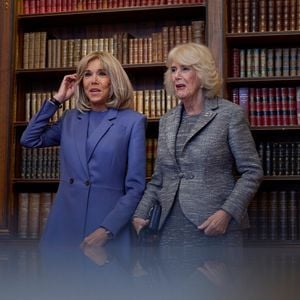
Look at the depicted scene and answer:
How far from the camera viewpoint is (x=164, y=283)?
1.61 ft

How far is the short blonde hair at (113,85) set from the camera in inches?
80.6

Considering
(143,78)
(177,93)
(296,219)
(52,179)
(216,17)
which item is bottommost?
(296,219)

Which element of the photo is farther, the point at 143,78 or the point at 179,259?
the point at 143,78

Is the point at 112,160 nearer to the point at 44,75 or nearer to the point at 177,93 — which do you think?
the point at 177,93

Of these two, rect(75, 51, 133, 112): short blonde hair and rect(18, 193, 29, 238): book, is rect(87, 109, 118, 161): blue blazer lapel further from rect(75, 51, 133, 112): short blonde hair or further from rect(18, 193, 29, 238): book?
rect(18, 193, 29, 238): book

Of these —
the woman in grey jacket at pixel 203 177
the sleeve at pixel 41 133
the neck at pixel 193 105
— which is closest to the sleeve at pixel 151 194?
the woman in grey jacket at pixel 203 177

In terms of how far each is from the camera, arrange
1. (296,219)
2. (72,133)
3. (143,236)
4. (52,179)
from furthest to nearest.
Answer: (52,179)
(296,219)
(72,133)
(143,236)

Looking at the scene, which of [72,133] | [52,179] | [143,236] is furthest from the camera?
[52,179]

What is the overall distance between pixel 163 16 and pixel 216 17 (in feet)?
1.52

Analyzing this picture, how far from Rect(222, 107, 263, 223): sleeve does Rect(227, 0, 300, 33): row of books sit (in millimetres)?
1620

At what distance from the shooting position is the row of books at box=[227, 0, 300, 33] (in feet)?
11.1

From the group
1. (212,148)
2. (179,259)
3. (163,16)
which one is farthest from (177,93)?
(163,16)

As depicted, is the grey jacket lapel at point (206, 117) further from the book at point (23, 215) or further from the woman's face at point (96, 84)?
the book at point (23, 215)

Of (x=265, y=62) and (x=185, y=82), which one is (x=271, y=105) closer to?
(x=265, y=62)
